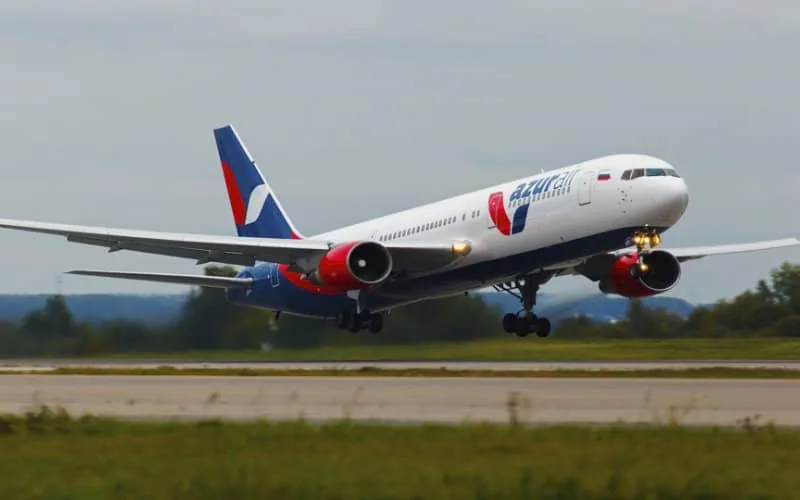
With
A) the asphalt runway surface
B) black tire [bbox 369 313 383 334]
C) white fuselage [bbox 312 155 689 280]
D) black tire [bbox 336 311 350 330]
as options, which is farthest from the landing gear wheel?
the asphalt runway surface

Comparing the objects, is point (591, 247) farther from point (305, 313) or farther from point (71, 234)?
point (71, 234)

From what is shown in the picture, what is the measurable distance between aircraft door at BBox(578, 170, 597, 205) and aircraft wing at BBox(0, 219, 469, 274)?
450 cm

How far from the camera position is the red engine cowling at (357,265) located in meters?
44.8

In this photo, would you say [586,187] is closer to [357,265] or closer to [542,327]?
[542,327]

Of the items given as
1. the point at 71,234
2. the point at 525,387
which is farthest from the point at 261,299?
the point at 525,387

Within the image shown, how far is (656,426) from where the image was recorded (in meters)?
18.6

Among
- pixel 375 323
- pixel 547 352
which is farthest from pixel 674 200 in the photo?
pixel 375 323

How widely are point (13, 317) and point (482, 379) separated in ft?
70.9

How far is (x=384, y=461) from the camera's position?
1531 cm

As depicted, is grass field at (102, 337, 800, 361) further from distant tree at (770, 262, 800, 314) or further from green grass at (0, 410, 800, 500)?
green grass at (0, 410, 800, 500)

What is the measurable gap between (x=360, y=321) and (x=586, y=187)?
9.17 m

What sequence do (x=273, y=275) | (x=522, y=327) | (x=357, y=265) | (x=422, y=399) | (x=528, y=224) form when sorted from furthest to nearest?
(x=273, y=275) → (x=522, y=327) → (x=357, y=265) → (x=528, y=224) → (x=422, y=399)

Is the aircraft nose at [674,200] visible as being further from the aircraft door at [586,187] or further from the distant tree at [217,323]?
the distant tree at [217,323]

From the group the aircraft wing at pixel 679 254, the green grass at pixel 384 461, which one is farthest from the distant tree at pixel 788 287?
the green grass at pixel 384 461
